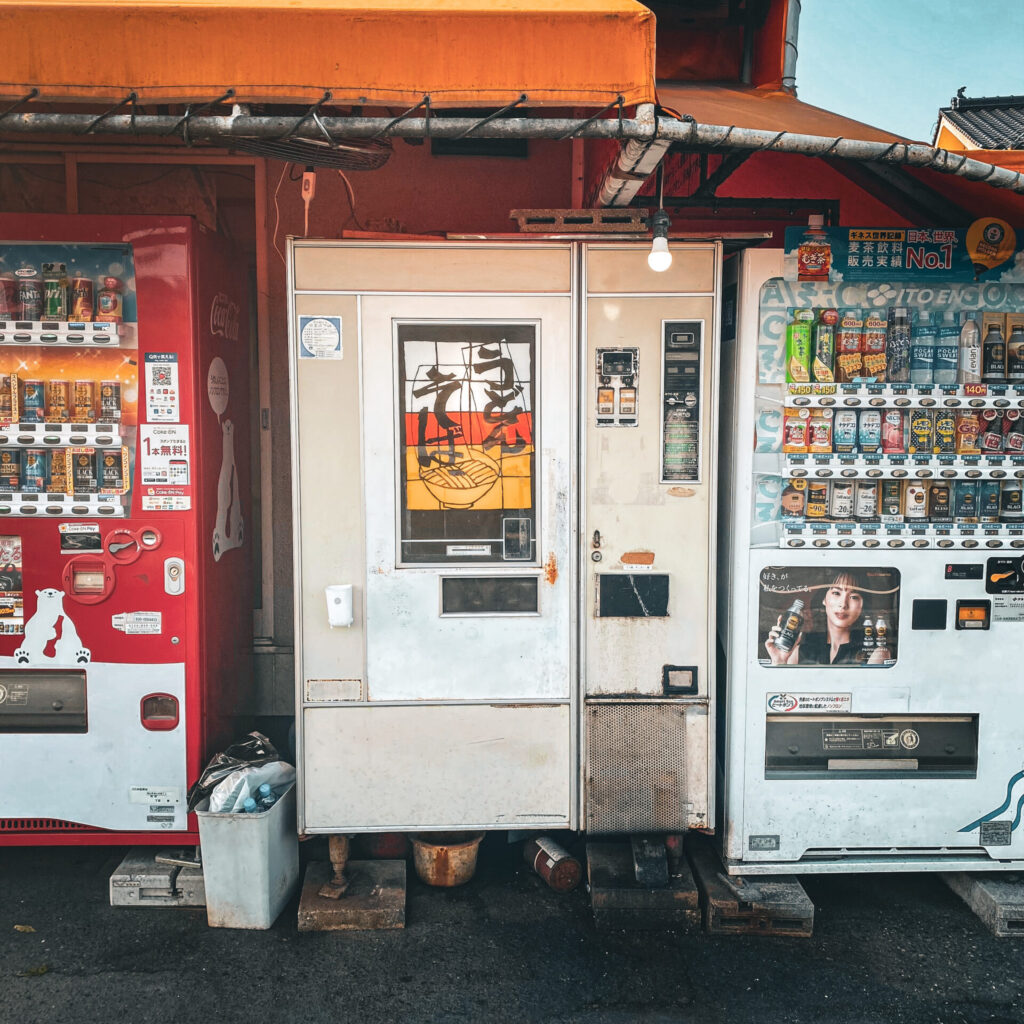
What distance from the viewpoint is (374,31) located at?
2.45m

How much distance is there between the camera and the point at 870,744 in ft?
10.7

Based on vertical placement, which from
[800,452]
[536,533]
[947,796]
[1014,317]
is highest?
[1014,317]

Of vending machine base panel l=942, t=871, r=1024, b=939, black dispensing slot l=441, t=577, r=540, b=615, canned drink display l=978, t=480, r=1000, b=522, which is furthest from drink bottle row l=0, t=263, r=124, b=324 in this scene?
vending machine base panel l=942, t=871, r=1024, b=939

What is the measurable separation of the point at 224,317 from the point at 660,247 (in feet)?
6.31

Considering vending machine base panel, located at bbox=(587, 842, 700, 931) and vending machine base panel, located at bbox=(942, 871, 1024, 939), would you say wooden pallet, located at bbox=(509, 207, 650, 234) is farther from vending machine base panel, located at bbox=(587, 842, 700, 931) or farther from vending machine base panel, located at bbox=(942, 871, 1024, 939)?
vending machine base panel, located at bbox=(942, 871, 1024, 939)

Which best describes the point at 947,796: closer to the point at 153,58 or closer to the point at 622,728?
the point at 622,728

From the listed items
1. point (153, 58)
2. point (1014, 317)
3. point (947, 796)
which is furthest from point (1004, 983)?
point (153, 58)

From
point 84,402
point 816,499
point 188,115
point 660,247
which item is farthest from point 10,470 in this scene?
point 816,499

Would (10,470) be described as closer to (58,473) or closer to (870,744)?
(58,473)

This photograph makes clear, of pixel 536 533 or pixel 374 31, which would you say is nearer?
pixel 374 31

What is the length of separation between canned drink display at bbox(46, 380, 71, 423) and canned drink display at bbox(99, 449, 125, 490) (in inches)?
8.5

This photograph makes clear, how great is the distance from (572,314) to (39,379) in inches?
84.0

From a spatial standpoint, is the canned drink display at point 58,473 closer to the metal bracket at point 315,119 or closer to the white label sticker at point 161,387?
the white label sticker at point 161,387

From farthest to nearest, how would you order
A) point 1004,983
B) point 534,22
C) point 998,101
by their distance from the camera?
point 998,101 → point 1004,983 → point 534,22
